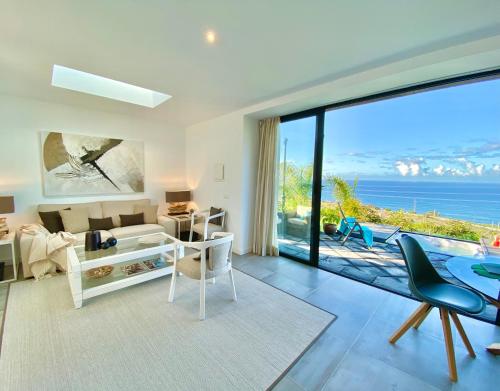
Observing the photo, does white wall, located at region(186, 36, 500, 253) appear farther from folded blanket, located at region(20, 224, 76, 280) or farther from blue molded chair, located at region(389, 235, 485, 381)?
folded blanket, located at region(20, 224, 76, 280)

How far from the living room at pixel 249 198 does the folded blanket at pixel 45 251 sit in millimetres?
42

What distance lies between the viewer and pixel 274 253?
12.9 ft

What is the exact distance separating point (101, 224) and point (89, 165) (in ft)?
3.85

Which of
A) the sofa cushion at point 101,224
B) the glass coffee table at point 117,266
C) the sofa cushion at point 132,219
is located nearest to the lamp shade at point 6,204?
the sofa cushion at point 101,224

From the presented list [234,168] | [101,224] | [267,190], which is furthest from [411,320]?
[101,224]

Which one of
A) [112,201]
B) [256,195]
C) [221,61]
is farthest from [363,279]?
[112,201]

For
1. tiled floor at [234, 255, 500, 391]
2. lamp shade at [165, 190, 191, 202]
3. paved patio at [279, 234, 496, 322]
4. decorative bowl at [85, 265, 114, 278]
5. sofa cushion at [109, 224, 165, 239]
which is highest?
lamp shade at [165, 190, 191, 202]

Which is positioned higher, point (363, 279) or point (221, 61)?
point (221, 61)

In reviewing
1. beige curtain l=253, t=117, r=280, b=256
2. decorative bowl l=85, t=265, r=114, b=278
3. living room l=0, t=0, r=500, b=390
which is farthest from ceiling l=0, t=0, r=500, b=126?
decorative bowl l=85, t=265, r=114, b=278

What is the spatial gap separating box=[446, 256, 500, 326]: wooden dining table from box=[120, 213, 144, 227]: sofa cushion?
4.54 meters

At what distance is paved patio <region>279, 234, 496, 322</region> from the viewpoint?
296 centimetres

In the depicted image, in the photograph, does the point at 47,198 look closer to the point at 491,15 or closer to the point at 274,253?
the point at 274,253

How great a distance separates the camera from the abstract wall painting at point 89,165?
361 cm

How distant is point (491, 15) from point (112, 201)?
17.7 ft
